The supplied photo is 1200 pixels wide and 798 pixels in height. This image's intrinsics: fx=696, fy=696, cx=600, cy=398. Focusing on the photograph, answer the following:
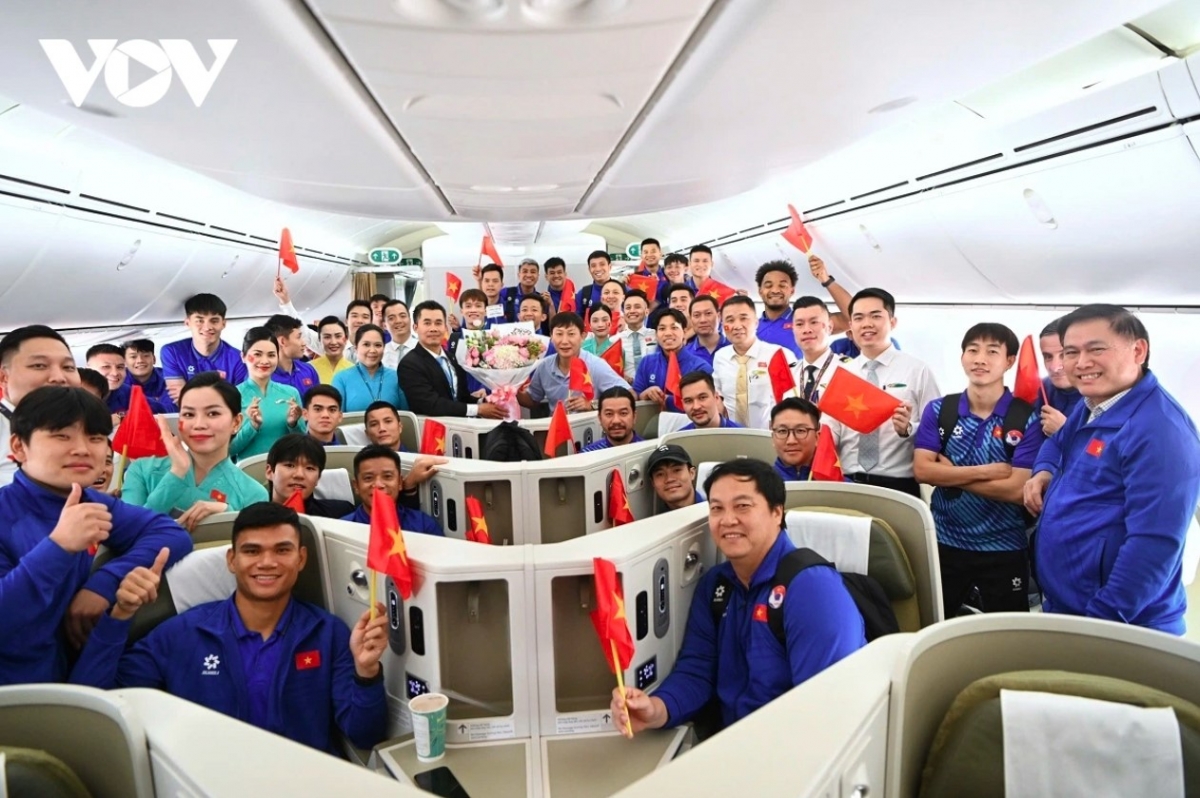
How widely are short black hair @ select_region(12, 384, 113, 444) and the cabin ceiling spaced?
808 mm

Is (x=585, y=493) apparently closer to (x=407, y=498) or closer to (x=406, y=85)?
(x=407, y=498)

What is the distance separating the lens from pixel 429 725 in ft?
6.29

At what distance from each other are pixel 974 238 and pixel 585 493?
405cm

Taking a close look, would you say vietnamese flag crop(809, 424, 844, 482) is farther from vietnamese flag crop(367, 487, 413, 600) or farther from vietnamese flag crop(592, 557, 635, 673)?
vietnamese flag crop(367, 487, 413, 600)

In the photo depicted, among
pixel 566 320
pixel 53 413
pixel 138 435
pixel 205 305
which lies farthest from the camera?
pixel 205 305

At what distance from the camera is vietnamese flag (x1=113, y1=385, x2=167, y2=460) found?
8.84 ft

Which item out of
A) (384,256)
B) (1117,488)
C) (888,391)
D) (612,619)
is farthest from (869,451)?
(384,256)

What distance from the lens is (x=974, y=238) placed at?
18.0 ft

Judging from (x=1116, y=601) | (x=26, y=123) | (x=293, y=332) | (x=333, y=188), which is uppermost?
(x=26, y=123)

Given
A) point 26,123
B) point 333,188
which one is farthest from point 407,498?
point 26,123

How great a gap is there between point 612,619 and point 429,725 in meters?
0.60

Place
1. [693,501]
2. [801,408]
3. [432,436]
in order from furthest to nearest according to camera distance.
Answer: [432,436] → [693,501] → [801,408]

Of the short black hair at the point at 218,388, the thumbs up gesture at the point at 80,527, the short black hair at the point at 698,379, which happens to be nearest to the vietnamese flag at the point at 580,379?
the short black hair at the point at 698,379

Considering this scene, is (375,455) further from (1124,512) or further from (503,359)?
(1124,512)
